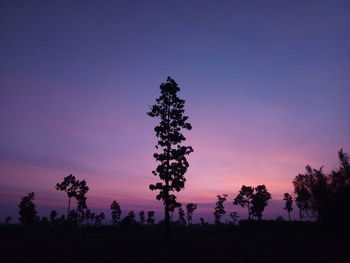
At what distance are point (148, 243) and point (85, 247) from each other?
751cm

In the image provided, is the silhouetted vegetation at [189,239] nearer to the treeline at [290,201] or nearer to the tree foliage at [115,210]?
the treeline at [290,201]

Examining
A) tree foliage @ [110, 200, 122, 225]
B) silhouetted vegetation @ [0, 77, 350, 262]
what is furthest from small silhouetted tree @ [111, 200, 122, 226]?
silhouetted vegetation @ [0, 77, 350, 262]

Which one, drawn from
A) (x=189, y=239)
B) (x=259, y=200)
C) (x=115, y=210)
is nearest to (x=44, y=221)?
(x=115, y=210)

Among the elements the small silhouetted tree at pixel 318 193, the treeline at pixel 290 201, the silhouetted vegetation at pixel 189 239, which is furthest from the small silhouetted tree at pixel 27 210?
the small silhouetted tree at pixel 318 193

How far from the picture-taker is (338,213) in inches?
1804

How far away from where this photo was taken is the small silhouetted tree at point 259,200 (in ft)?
350

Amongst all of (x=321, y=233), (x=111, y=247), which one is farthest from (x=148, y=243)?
(x=321, y=233)

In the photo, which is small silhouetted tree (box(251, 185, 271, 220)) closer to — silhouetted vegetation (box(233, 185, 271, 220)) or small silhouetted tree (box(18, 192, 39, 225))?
silhouetted vegetation (box(233, 185, 271, 220))

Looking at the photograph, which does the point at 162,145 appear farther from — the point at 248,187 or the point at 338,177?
the point at 248,187

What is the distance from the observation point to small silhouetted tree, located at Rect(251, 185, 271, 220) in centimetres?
10656

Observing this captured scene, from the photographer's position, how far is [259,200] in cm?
10675

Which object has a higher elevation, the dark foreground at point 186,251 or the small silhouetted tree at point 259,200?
the small silhouetted tree at point 259,200

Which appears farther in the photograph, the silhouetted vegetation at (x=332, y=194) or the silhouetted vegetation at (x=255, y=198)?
the silhouetted vegetation at (x=255, y=198)

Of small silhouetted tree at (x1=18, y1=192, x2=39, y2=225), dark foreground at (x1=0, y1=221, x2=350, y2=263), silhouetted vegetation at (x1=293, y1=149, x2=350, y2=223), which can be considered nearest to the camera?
dark foreground at (x1=0, y1=221, x2=350, y2=263)
